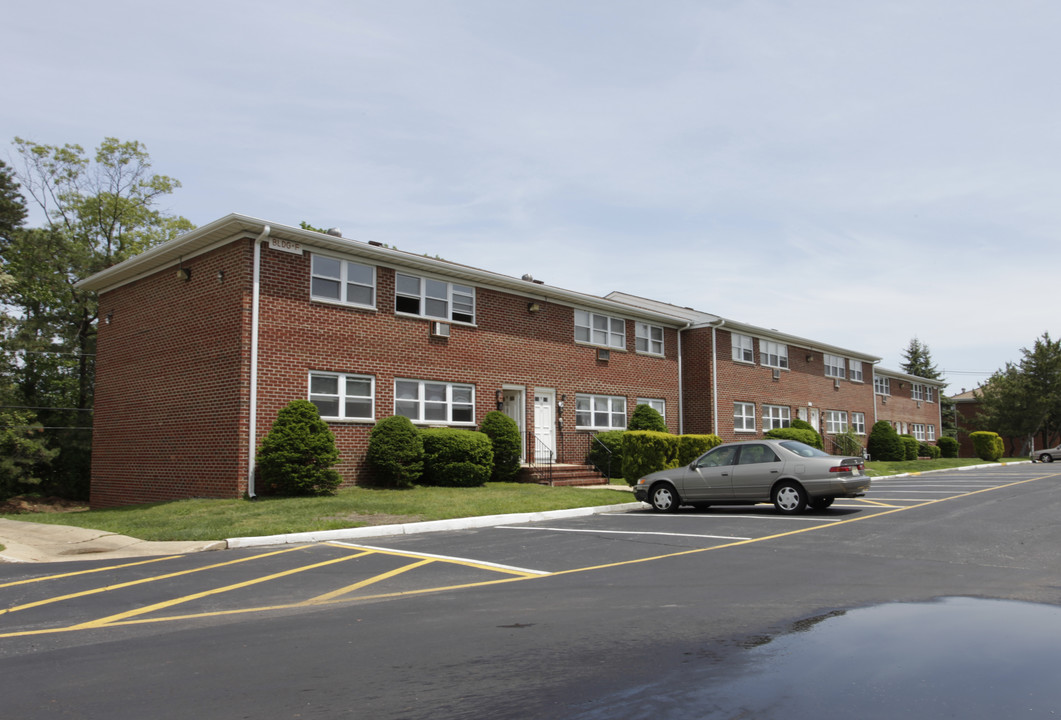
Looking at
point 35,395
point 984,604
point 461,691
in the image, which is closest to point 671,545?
point 984,604

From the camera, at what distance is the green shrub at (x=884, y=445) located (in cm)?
4200

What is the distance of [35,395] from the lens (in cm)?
3500

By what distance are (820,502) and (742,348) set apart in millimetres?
18456

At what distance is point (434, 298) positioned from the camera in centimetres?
2153

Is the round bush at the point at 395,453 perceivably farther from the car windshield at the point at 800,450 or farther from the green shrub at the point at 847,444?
the green shrub at the point at 847,444

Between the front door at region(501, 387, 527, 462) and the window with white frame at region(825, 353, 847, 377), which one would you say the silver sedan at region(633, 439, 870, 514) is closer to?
the front door at region(501, 387, 527, 462)

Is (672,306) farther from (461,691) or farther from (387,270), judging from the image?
(461,691)

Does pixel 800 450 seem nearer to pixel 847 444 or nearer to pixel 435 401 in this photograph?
pixel 435 401

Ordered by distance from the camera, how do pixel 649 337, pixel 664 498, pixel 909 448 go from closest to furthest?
pixel 664 498, pixel 649 337, pixel 909 448

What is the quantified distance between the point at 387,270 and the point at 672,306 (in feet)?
63.3

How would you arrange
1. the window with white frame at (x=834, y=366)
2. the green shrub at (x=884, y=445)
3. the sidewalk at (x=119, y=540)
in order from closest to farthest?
the sidewalk at (x=119, y=540) → the window with white frame at (x=834, y=366) → the green shrub at (x=884, y=445)

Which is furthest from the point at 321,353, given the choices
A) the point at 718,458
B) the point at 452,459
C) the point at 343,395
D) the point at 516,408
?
the point at 718,458

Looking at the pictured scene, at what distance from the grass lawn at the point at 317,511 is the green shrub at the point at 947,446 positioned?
4039cm

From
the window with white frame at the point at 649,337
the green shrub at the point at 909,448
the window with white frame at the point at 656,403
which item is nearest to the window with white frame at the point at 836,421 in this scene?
the green shrub at the point at 909,448
